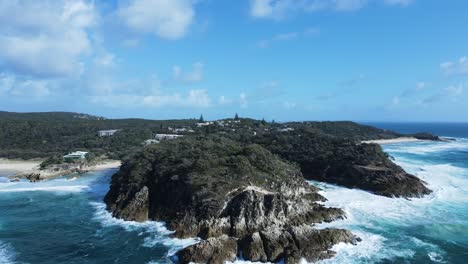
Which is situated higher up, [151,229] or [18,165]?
[18,165]

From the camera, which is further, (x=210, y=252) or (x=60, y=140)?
(x=60, y=140)

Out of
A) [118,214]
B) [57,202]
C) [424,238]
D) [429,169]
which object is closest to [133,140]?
[57,202]

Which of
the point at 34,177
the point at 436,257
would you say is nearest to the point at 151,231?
the point at 436,257

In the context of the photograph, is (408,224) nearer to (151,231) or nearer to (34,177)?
(151,231)

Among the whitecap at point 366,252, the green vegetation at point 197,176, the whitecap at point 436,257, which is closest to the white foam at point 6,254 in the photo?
the green vegetation at point 197,176

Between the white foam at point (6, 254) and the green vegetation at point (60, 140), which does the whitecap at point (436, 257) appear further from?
Result: the green vegetation at point (60, 140)

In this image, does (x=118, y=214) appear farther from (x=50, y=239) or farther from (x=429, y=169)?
(x=429, y=169)
